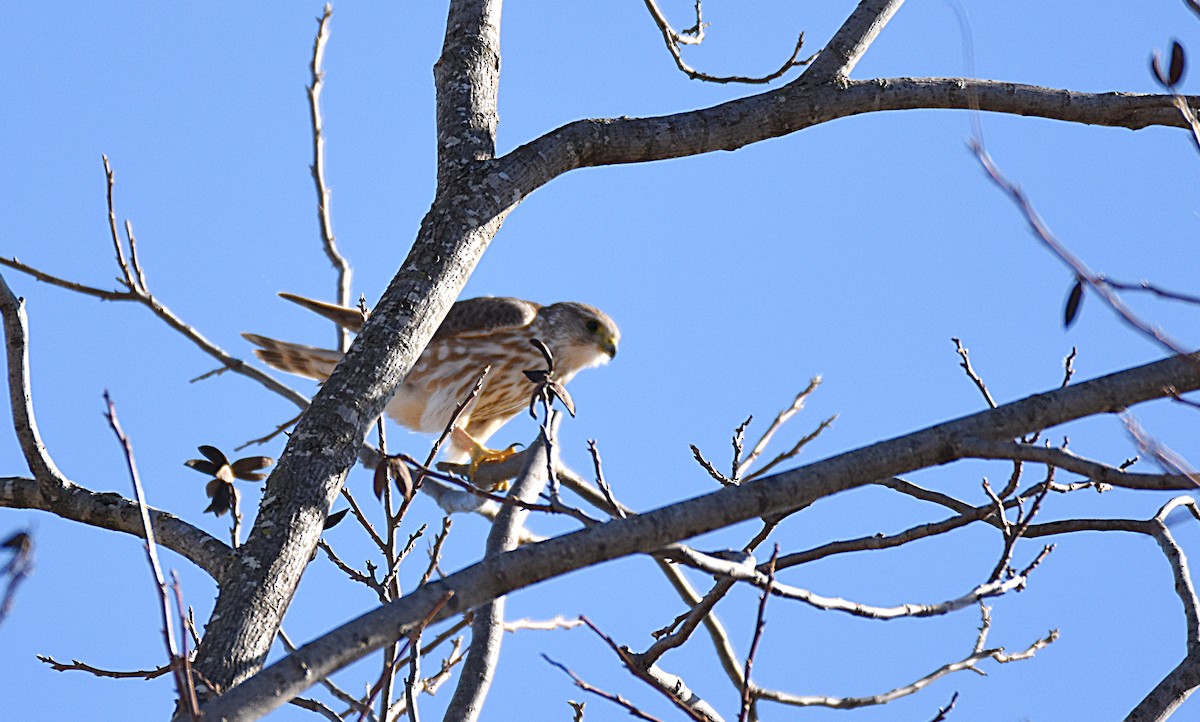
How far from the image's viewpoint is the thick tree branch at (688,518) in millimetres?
1595

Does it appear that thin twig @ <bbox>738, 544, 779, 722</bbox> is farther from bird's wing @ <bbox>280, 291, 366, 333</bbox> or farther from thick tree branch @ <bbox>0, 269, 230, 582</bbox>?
bird's wing @ <bbox>280, 291, 366, 333</bbox>

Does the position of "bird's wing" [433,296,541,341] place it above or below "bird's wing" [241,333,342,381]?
above

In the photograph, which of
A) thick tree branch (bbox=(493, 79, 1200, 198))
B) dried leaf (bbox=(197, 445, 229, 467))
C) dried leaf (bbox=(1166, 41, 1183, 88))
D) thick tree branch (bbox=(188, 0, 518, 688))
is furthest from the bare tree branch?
dried leaf (bbox=(197, 445, 229, 467))

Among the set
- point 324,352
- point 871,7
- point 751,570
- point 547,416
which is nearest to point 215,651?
point 547,416

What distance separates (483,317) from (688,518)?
404 centimetres

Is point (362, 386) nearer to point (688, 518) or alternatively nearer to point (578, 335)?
point (688, 518)

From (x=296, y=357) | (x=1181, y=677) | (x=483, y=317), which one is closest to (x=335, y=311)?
(x=296, y=357)

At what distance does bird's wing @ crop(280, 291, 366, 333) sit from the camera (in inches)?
186

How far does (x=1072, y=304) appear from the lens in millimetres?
1825

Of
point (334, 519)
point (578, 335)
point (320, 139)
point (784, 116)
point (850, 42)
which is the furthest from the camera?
point (578, 335)

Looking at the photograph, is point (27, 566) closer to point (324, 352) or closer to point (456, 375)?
point (324, 352)

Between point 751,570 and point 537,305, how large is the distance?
176 inches

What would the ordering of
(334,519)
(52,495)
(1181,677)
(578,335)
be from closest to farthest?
(334,519) < (1181,677) < (52,495) < (578,335)

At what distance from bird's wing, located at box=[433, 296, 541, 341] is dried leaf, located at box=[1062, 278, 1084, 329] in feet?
13.0
